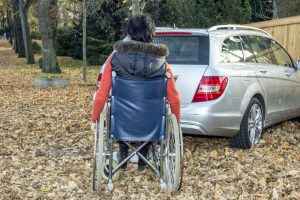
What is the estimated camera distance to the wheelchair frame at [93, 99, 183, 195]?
4668 mm

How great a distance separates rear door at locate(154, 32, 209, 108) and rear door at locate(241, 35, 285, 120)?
1.02 metres

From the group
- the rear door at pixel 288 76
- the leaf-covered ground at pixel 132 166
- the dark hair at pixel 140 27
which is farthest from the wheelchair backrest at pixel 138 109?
the rear door at pixel 288 76

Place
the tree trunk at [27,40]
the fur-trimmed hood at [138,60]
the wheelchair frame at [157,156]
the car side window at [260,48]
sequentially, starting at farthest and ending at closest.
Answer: the tree trunk at [27,40] → the car side window at [260,48] → the wheelchair frame at [157,156] → the fur-trimmed hood at [138,60]

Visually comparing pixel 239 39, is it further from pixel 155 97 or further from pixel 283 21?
pixel 283 21

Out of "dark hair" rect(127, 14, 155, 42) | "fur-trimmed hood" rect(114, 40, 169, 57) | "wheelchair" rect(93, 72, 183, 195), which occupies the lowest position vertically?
"wheelchair" rect(93, 72, 183, 195)

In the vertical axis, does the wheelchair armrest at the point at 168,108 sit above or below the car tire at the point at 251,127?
above

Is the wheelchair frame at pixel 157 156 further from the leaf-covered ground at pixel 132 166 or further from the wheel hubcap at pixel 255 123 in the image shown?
the wheel hubcap at pixel 255 123

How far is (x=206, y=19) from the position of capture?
13469mm

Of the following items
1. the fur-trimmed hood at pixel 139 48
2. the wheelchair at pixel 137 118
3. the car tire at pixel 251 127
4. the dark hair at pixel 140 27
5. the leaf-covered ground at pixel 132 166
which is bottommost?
the leaf-covered ground at pixel 132 166

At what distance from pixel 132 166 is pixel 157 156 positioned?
86 cm

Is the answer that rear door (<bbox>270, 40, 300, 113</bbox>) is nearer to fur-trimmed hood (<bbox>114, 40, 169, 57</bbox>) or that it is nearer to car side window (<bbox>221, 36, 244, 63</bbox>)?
car side window (<bbox>221, 36, 244, 63</bbox>)

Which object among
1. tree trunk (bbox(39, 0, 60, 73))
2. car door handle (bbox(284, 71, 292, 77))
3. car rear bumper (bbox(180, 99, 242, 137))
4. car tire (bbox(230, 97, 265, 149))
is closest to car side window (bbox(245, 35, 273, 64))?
car door handle (bbox(284, 71, 292, 77))

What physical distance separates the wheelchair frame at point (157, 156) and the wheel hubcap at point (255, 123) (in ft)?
6.20

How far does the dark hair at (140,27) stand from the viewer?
4.74 meters
